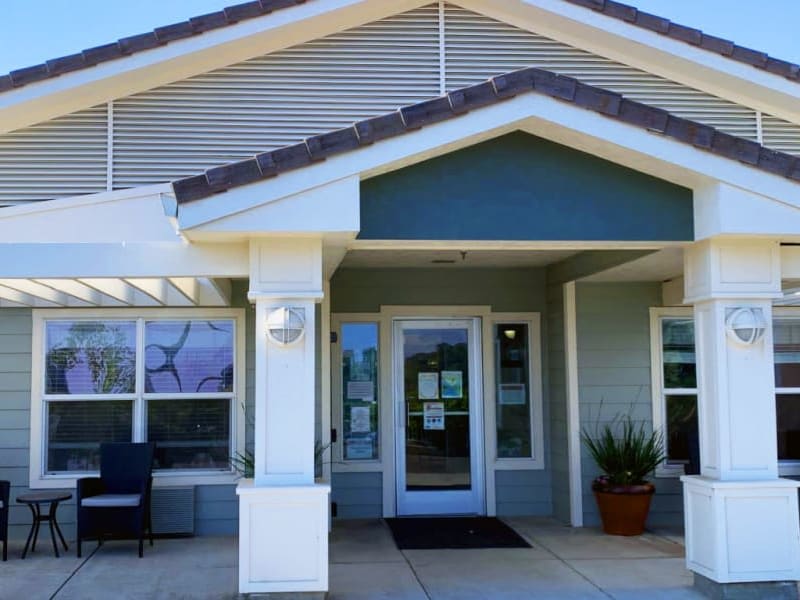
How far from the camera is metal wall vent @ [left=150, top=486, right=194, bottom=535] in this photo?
27.5 feet

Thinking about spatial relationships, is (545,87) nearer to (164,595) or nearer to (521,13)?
(521,13)

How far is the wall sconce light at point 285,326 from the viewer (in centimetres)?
579

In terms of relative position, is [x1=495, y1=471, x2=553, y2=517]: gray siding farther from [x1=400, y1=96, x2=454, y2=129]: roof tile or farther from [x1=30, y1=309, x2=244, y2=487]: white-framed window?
[x1=400, y1=96, x2=454, y2=129]: roof tile

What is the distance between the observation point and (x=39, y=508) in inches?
320

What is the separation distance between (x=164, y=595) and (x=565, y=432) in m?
4.41

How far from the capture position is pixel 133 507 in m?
7.70

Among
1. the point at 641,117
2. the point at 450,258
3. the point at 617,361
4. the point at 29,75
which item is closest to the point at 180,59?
the point at 29,75

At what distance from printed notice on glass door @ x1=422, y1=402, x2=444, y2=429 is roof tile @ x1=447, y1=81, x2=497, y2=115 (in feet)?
14.6

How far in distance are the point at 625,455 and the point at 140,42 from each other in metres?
5.92

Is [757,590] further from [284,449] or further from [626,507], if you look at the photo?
[284,449]

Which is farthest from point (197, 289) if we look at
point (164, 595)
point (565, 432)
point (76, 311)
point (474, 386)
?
point (565, 432)

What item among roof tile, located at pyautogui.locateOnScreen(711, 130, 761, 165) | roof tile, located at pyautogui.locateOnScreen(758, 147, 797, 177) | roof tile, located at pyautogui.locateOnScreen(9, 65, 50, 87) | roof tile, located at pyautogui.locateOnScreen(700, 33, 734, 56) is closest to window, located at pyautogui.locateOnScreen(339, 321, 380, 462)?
roof tile, located at pyautogui.locateOnScreen(9, 65, 50, 87)

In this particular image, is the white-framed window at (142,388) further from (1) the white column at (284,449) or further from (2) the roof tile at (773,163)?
(2) the roof tile at (773,163)

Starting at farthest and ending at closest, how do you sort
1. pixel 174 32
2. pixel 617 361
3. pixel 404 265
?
pixel 404 265 → pixel 617 361 → pixel 174 32
